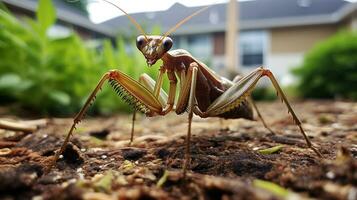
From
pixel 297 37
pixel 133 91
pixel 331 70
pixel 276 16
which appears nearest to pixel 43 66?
pixel 133 91

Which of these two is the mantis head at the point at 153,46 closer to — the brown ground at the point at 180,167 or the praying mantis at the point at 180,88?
the praying mantis at the point at 180,88

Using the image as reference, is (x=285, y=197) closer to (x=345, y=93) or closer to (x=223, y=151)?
(x=223, y=151)

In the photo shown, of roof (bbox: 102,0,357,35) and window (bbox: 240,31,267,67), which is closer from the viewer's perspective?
roof (bbox: 102,0,357,35)

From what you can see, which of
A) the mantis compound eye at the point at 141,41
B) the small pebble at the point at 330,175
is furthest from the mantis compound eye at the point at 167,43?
the small pebble at the point at 330,175

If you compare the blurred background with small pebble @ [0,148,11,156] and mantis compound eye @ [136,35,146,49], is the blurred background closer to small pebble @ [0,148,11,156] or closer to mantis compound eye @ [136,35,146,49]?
mantis compound eye @ [136,35,146,49]

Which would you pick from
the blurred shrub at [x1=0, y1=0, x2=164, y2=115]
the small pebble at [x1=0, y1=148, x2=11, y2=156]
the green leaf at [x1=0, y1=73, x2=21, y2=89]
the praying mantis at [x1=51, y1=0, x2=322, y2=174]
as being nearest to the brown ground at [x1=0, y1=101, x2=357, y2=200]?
the small pebble at [x1=0, y1=148, x2=11, y2=156]

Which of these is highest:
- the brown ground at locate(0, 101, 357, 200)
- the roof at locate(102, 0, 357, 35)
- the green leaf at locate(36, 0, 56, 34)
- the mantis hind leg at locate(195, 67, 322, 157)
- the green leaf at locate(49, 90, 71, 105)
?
the roof at locate(102, 0, 357, 35)

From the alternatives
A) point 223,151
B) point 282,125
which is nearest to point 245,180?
point 223,151
